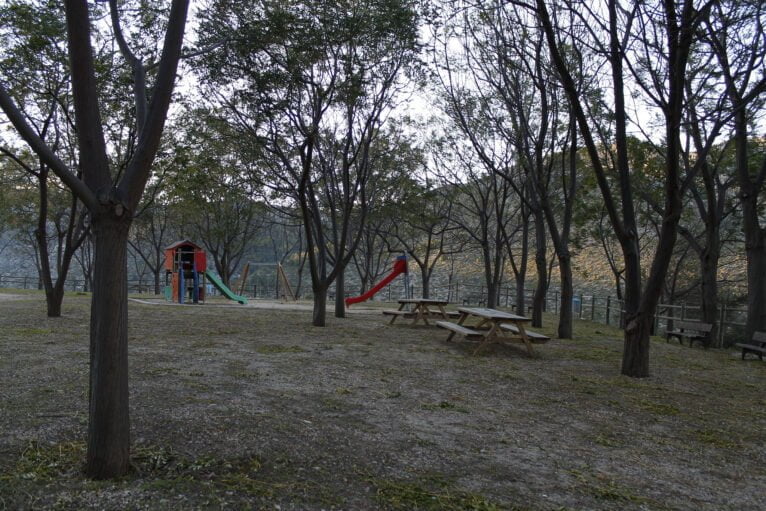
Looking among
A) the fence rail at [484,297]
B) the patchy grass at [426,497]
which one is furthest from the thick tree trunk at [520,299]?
the patchy grass at [426,497]

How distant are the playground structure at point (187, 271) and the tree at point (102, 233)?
19789mm

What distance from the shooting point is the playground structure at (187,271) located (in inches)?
872

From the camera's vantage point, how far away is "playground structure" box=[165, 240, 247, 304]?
22.2 meters

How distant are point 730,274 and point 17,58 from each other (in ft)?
115

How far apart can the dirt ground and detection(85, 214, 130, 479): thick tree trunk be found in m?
0.16

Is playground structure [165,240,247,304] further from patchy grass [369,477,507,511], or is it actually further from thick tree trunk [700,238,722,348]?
patchy grass [369,477,507,511]

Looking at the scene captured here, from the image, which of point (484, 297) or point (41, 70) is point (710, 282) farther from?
point (484, 297)

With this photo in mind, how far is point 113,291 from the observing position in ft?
10.0

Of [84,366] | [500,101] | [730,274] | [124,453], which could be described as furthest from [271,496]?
[730,274]

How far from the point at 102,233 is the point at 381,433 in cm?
248

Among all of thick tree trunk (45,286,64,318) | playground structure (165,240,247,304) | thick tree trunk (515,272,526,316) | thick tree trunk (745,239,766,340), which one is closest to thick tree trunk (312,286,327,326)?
thick tree trunk (45,286,64,318)

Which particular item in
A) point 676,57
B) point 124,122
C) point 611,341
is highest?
point 124,122

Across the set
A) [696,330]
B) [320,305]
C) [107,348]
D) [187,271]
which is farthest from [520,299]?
[107,348]

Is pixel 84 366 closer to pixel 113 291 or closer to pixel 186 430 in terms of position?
pixel 186 430
